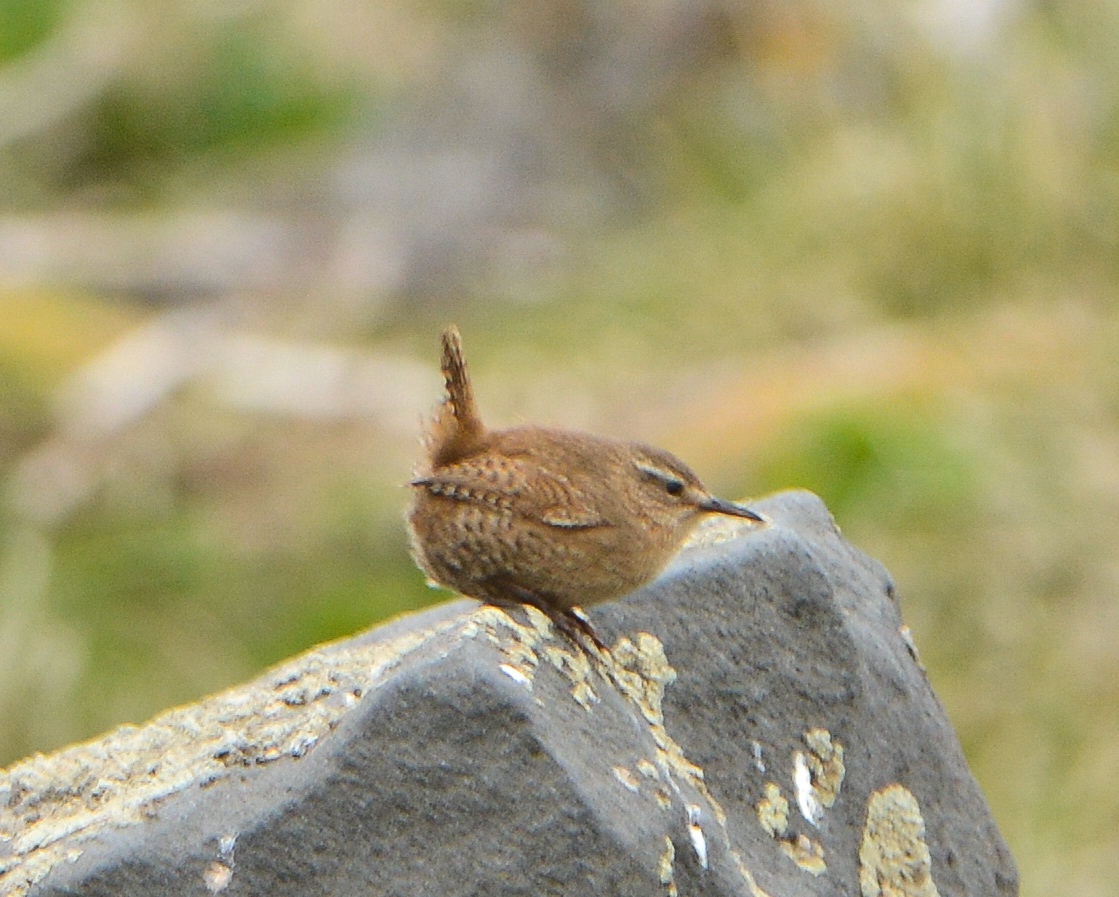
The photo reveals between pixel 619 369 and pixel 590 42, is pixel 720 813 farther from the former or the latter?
pixel 590 42

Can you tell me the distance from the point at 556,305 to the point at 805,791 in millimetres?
7294

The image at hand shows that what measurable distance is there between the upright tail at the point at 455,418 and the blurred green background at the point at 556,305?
281 cm

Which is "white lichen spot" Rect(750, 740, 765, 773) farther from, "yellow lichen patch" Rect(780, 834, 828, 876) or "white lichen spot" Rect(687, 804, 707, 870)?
"white lichen spot" Rect(687, 804, 707, 870)

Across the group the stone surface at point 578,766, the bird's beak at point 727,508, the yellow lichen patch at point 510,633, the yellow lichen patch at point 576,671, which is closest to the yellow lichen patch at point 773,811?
the stone surface at point 578,766

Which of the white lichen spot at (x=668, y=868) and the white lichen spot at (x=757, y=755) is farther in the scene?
the white lichen spot at (x=757, y=755)

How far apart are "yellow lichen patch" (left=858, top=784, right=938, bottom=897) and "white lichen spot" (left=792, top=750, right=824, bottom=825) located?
0.12 meters

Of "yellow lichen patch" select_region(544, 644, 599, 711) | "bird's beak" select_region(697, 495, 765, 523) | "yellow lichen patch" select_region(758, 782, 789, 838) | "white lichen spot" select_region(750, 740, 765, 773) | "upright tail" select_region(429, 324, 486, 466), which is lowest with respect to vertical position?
"yellow lichen patch" select_region(758, 782, 789, 838)

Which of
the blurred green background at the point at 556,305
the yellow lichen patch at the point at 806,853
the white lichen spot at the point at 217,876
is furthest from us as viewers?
the blurred green background at the point at 556,305

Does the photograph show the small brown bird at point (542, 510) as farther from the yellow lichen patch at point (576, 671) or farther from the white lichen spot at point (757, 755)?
the white lichen spot at point (757, 755)

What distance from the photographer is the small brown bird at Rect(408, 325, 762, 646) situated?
11.0ft

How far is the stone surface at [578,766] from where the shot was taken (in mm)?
2689

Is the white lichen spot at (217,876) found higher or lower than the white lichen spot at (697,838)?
higher

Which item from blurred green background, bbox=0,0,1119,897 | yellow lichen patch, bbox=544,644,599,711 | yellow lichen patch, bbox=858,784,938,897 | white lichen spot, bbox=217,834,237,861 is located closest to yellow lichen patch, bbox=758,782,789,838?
yellow lichen patch, bbox=858,784,938,897

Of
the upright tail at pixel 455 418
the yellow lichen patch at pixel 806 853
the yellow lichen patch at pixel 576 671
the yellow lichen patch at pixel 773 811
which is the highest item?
the upright tail at pixel 455 418
